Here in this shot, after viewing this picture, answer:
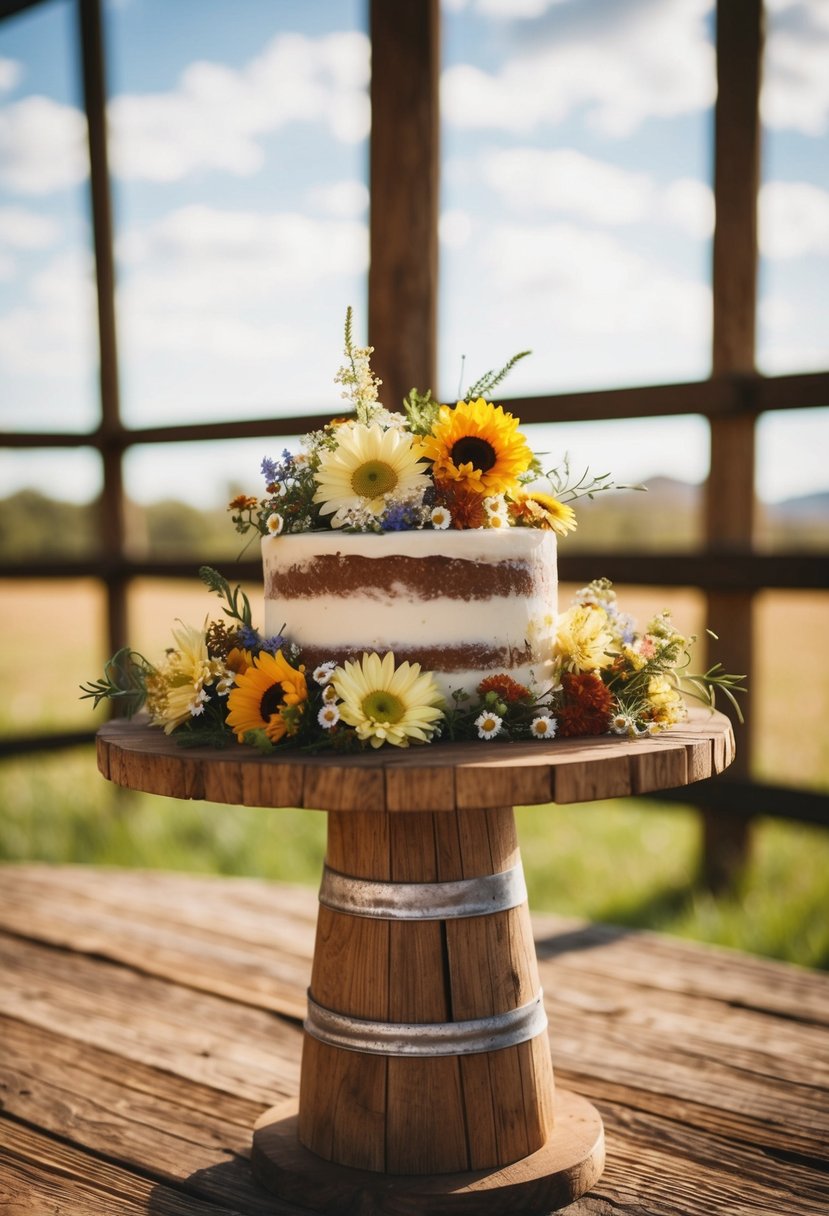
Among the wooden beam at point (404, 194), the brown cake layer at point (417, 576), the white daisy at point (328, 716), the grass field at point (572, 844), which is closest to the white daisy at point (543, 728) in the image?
the brown cake layer at point (417, 576)

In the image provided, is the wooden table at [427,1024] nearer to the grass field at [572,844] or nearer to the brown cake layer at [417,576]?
the brown cake layer at [417,576]

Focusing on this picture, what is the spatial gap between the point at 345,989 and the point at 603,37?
4.01 metres

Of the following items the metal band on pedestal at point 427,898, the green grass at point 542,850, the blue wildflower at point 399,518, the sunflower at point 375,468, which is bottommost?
the green grass at point 542,850

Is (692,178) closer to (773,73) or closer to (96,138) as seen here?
(773,73)

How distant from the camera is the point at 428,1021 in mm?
1815

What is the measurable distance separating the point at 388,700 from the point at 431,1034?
55 cm

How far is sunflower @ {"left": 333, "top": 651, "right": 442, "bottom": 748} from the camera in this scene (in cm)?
166

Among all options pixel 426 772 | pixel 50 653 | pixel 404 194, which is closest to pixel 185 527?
pixel 50 653

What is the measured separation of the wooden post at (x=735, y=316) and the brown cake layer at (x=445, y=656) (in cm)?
188

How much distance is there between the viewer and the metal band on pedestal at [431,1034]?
5.93 ft

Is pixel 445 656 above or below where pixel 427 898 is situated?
above

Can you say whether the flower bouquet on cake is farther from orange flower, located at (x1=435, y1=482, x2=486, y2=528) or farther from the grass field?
the grass field

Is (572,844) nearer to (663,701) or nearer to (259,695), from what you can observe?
(663,701)

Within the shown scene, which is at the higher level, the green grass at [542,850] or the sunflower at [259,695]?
the sunflower at [259,695]
